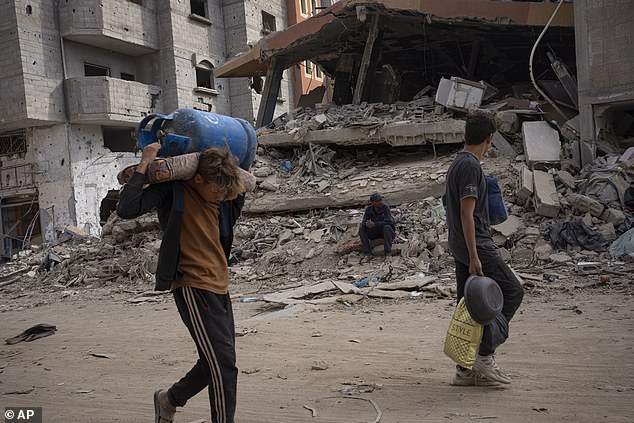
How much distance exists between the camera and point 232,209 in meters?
2.85

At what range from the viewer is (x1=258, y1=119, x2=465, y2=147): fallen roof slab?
39.4 ft

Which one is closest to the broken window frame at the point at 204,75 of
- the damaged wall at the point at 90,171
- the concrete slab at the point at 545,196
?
the damaged wall at the point at 90,171

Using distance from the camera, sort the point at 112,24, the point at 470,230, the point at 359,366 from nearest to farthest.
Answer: the point at 470,230
the point at 359,366
the point at 112,24

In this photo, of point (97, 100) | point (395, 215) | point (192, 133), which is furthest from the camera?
point (97, 100)

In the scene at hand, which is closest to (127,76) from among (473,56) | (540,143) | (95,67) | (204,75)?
(95,67)

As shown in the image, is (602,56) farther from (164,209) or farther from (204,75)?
(204,75)

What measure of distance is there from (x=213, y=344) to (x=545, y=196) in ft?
26.0

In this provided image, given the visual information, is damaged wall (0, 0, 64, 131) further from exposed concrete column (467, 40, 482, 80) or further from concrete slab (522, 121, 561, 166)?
concrete slab (522, 121, 561, 166)

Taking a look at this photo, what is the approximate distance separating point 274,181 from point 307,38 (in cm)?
465

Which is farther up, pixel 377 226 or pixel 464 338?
pixel 377 226

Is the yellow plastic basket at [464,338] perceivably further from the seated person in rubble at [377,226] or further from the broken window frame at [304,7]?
the broken window frame at [304,7]

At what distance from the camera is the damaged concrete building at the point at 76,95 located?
762 inches

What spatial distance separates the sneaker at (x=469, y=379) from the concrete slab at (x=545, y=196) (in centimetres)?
634

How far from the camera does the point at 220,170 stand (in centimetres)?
260
